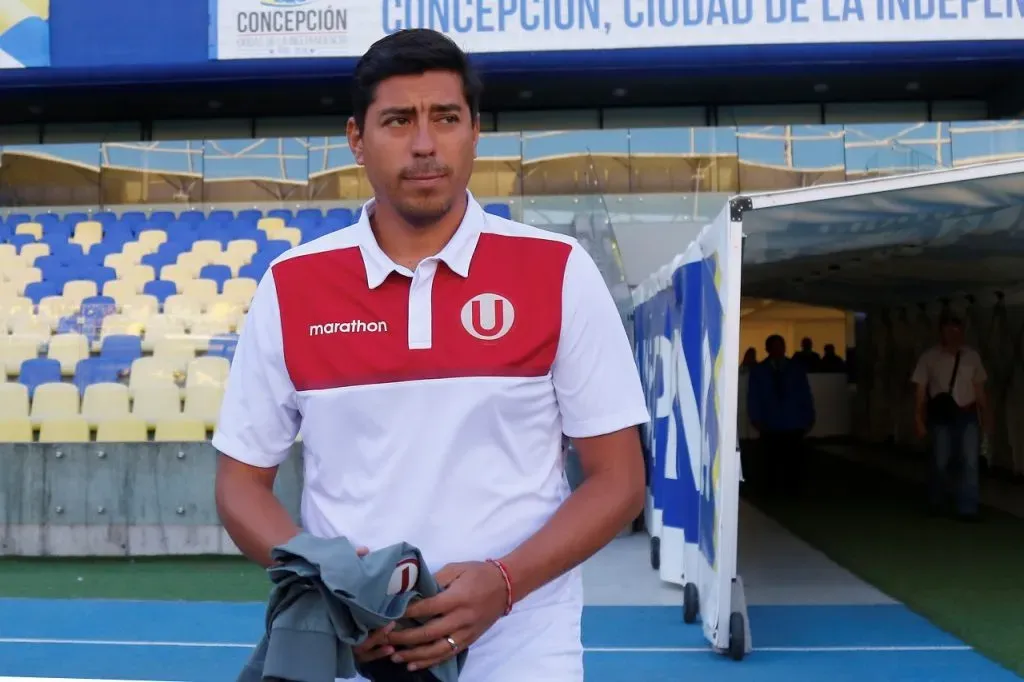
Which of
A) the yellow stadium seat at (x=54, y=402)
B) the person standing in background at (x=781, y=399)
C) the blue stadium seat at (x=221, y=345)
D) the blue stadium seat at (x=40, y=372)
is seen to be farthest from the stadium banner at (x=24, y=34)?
the person standing in background at (x=781, y=399)

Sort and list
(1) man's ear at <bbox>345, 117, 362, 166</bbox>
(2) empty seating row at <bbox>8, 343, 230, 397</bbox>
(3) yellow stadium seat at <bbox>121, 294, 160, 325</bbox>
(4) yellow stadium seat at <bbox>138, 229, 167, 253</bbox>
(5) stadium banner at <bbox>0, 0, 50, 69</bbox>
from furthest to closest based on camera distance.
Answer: (5) stadium banner at <bbox>0, 0, 50, 69</bbox> < (4) yellow stadium seat at <bbox>138, 229, 167, 253</bbox> < (3) yellow stadium seat at <bbox>121, 294, 160, 325</bbox> < (2) empty seating row at <bbox>8, 343, 230, 397</bbox> < (1) man's ear at <bbox>345, 117, 362, 166</bbox>

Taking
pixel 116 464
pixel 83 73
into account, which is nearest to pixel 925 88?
pixel 83 73

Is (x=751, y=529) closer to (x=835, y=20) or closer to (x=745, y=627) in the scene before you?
(x=745, y=627)

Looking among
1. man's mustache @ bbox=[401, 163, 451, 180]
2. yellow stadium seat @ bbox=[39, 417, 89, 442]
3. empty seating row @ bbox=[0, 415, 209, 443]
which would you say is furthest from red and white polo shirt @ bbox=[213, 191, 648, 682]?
yellow stadium seat @ bbox=[39, 417, 89, 442]

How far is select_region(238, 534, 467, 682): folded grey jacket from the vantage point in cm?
153

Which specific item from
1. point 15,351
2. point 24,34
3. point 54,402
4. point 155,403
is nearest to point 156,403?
point 155,403

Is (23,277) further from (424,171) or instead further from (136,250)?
(424,171)

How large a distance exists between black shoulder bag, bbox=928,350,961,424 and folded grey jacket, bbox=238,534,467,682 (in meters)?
10.3

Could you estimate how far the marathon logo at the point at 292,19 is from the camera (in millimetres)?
17328

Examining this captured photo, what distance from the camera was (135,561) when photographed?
934 cm

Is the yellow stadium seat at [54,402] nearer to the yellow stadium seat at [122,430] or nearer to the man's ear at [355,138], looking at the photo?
the yellow stadium seat at [122,430]

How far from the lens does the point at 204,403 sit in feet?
33.1

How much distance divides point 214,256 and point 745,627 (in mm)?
10017

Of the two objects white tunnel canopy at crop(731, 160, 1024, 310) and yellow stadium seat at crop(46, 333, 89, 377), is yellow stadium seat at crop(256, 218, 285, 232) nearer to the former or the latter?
yellow stadium seat at crop(46, 333, 89, 377)
